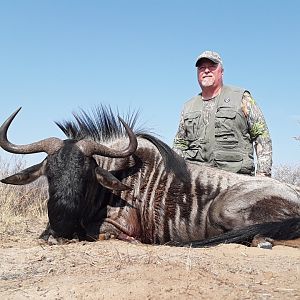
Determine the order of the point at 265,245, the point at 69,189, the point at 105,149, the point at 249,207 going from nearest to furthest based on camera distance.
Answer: the point at 265,245
the point at 69,189
the point at 249,207
the point at 105,149

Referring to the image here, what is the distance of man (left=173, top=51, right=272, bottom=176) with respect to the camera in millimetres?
6039

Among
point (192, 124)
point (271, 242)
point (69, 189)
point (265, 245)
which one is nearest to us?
point (265, 245)

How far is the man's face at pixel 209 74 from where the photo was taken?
6.41m

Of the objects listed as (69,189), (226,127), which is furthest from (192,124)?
(69,189)

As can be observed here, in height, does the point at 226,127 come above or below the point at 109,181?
above

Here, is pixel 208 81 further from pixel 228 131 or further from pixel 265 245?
pixel 265 245

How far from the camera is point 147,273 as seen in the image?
9.79ft

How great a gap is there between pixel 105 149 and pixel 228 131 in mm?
1577

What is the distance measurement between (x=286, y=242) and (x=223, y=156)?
155 centimetres

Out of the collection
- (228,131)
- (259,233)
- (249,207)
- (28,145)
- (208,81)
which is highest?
(208,81)

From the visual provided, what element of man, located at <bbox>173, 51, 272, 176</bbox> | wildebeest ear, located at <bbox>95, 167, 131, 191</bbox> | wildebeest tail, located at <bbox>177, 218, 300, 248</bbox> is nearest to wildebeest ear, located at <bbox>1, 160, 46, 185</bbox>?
wildebeest ear, located at <bbox>95, 167, 131, 191</bbox>

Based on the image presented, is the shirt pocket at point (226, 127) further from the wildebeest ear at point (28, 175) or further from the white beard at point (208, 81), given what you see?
the wildebeest ear at point (28, 175)

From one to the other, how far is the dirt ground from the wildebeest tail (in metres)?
0.25

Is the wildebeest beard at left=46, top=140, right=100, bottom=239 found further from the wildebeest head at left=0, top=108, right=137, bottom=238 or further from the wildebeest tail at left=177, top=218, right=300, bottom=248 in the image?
the wildebeest tail at left=177, top=218, right=300, bottom=248
